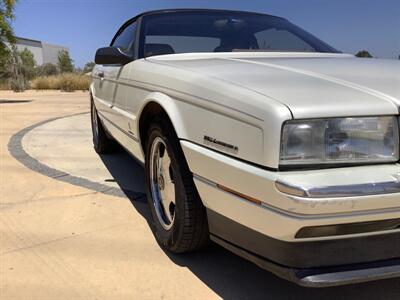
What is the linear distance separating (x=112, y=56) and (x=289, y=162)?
2.15 m

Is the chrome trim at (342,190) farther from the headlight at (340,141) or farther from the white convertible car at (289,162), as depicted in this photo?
the headlight at (340,141)

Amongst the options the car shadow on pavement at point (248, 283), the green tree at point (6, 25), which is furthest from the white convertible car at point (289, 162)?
the green tree at point (6, 25)

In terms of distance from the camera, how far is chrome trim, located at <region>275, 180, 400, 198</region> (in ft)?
5.71

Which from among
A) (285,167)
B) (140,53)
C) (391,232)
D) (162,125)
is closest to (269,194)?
(285,167)

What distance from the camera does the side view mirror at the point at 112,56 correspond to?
3516 mm

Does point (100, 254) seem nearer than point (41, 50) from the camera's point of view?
Yes

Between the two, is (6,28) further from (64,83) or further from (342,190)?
(342,190)

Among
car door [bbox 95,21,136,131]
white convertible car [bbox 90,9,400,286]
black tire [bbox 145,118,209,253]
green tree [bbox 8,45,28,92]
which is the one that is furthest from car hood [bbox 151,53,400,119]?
green tree [bbox 8,45,28,92]

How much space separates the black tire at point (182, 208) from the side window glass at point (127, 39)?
126 cm

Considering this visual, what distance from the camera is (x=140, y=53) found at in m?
3.44

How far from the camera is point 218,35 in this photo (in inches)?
140

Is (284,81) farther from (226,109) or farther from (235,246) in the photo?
(235,246)

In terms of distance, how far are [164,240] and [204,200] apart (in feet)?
2.09

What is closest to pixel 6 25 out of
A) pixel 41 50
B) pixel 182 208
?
pixel 182 208
